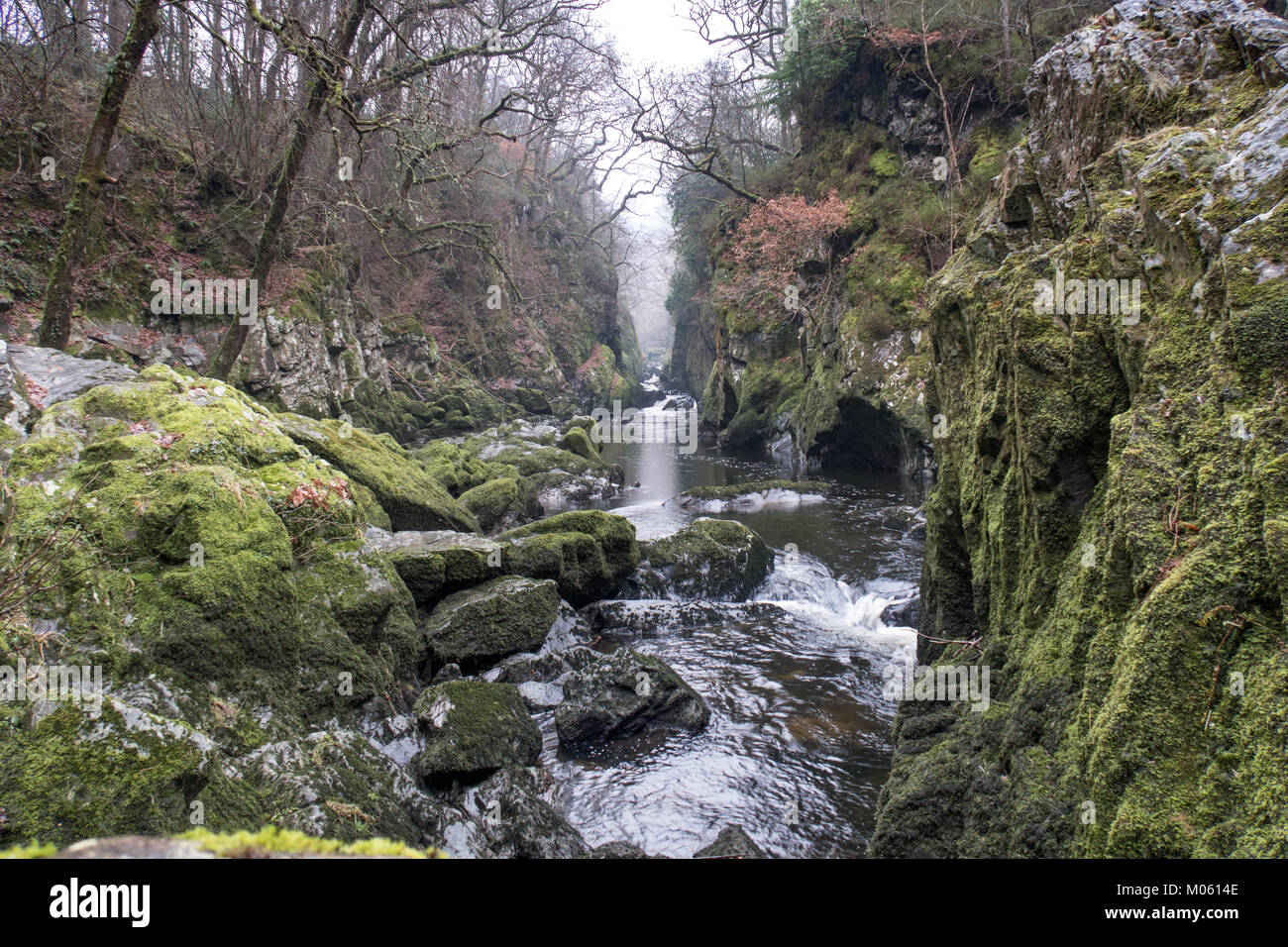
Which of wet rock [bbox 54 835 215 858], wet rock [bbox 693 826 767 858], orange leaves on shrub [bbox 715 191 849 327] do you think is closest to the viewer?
Result: wet rock [bbox 54 835 215 858]

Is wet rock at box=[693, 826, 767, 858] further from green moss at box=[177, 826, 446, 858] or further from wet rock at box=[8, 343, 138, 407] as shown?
wet rock at box=[8, 343, 138, 407]

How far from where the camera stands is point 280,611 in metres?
4.85

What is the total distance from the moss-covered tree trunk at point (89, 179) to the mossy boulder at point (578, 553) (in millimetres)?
6217

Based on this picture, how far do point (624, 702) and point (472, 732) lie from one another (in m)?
1.65

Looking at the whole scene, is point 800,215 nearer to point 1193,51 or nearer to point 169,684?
point 1193,51

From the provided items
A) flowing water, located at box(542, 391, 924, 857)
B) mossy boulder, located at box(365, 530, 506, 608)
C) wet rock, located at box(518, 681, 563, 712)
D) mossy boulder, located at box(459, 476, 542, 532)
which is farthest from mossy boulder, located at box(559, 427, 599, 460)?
wet rock, located at box(518, 681, 563, 712)

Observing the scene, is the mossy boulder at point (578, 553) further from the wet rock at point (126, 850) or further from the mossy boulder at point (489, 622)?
the wet rock at point (126, 850)

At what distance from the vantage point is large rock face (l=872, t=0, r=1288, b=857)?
2.42m

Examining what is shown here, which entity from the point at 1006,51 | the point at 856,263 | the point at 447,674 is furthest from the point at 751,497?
the point at 1006,51

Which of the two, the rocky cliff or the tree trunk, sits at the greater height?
the tree trunk

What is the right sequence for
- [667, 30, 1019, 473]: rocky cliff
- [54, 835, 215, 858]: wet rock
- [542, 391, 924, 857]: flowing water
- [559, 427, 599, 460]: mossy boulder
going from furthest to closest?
[559, 427, 599, 460]: mossy boulder < [667, 30, 1019, 473]: rocky cliff < [542, 391, 924, 857]: flowing water < [54, 835, 215, 858]: wet rock

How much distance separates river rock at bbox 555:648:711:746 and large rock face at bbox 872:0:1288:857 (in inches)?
84.3

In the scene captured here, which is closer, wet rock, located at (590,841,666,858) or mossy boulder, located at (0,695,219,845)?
mossy boulder, located at (0,695,219,845)
